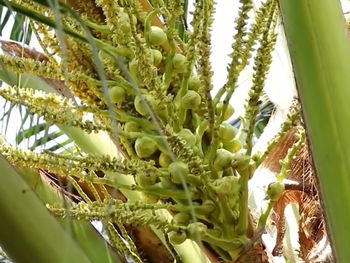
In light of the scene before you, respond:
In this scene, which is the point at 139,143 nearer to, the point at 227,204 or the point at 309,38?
the point at 227,204

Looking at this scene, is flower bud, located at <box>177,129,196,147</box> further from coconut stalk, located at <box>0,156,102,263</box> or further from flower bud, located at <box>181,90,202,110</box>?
coconut stalk, located at <box>0,156,102,263</box>

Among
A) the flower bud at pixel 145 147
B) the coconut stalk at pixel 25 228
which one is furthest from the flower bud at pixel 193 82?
the coconut stalk at pixel 25 228

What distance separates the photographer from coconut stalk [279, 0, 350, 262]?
865mm

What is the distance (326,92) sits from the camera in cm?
88

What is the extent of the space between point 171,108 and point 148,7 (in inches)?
10.7

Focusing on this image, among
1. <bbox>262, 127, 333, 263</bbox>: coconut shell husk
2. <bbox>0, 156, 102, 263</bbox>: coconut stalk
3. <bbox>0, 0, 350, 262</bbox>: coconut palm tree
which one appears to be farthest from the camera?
<bbox>262, 127, 333, 263</bbox>: coconut shell husk

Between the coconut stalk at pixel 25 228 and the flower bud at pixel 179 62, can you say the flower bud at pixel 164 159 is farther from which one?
the coconut stalk at pixel 25 228

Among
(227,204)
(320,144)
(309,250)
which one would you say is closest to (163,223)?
(227,204)

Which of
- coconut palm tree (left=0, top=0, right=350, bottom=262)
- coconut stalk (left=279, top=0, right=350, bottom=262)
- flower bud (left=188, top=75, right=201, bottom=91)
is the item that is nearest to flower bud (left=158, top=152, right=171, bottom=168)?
coconut palm tree (left=0, top=0, right=350, bottom=262)

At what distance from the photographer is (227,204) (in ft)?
3.37

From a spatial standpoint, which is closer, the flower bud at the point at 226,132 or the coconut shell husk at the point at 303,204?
the flower bud at the point at 226,132

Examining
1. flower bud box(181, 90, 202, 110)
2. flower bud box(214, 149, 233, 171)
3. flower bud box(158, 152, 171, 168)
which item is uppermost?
flower bud box(181, 90, 202, 110)

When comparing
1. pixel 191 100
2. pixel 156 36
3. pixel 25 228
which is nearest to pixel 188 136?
pixel 191 100

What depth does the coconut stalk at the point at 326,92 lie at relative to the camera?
0.86 metres
